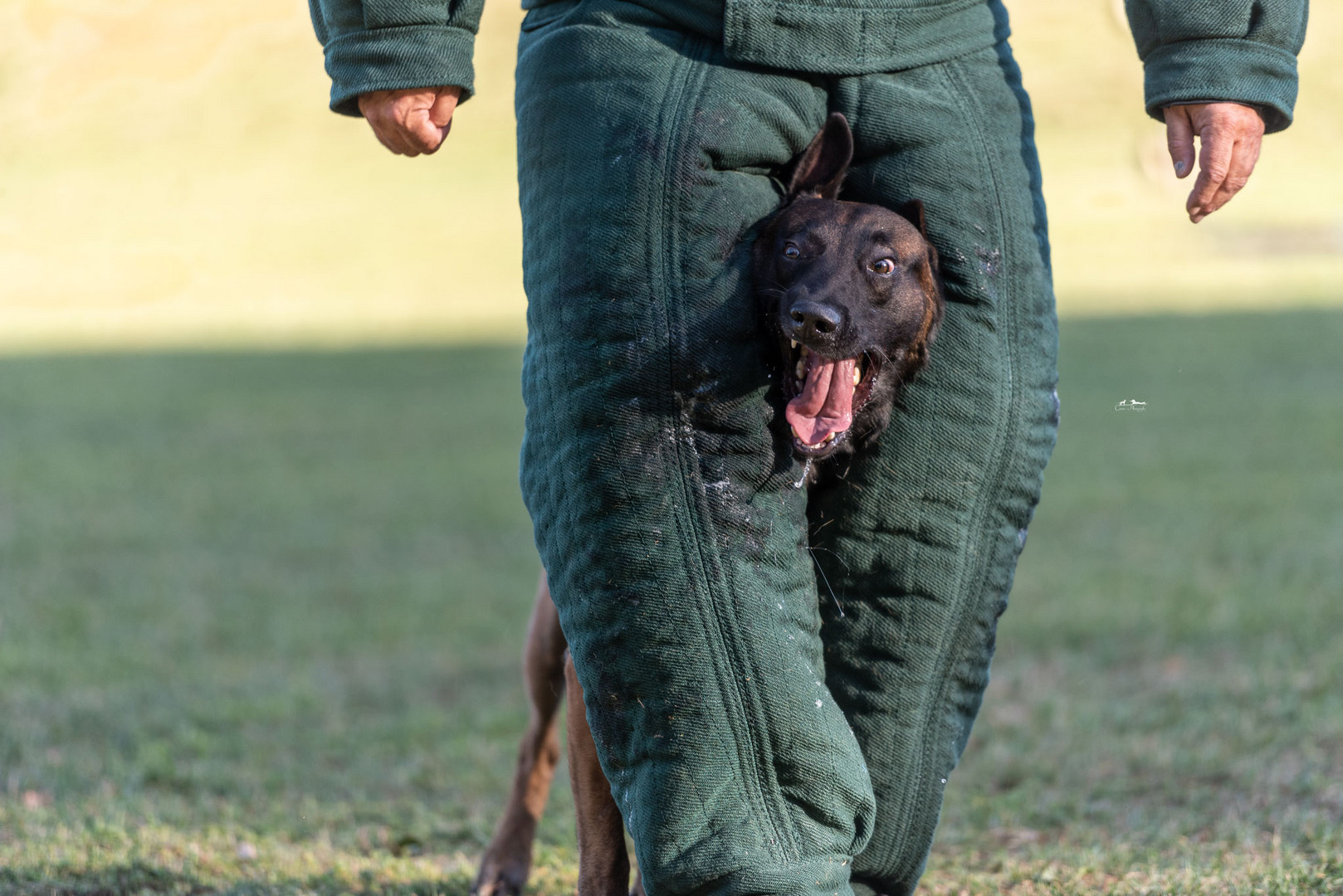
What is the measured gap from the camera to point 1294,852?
11.9ft

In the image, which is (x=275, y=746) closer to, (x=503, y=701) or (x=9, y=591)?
(x=503, y=701)

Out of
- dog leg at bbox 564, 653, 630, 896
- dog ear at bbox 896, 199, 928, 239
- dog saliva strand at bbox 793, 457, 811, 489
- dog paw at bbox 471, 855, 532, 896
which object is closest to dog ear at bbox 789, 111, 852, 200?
dog ear at bbox 896, 199, 928, 239

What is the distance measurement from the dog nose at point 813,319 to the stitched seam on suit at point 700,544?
0.20 meters

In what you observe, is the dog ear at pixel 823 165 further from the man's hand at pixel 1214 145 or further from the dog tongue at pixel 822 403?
the man's hand at pixel 1214 145

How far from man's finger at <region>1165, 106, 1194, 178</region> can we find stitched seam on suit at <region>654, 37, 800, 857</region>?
96 centimetres

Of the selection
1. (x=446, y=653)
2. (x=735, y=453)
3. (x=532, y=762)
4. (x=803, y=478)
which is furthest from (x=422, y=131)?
(x=446, y=653)

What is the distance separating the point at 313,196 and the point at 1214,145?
111 ft

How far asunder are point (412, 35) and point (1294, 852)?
9.33 feet

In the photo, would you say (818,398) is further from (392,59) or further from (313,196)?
(313,196)

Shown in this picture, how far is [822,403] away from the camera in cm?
257

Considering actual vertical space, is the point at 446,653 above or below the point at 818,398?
below

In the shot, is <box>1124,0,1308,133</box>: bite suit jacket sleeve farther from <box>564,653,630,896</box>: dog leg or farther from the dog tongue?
<box>564,653,630,896</box>: dog leg

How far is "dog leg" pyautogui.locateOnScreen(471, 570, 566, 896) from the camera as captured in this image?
3947 mm

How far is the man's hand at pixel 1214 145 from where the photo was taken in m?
2.76
